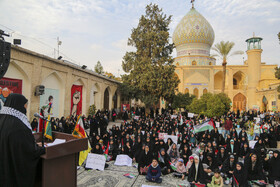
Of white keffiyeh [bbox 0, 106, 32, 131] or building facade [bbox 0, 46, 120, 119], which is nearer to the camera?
white keffiyeh [bbox 0, 106, 32, 131]

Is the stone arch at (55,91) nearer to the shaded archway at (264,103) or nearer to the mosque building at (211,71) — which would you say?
the mosque building at (211,71)

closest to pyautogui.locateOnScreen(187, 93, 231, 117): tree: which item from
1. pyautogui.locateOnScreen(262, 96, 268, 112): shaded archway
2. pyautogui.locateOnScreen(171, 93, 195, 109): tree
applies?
pyautogui.locateOnScreen(171, 93, 195, 109): tree

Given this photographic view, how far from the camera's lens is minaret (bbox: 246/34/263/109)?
2911cm

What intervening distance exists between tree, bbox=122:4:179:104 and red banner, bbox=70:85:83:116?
6.30m

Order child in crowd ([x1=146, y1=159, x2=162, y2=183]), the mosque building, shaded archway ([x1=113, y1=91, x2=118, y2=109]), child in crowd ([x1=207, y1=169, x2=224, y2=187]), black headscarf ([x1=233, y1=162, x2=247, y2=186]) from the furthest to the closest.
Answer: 1. the mosque building
2. shaded archway ([x1=113, y1=91, x2=118, y2=109])
3. child in crowd ([x1=146, y1=159, x2=162, y2=183])
4. black headscarf ([x1=233, y1=162, x2=247, y2=186])
5. child in crowd ([x1=207, y1=169, x2=224, y2=187])

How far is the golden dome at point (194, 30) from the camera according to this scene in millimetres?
34000

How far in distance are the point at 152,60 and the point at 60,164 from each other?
59.7ft

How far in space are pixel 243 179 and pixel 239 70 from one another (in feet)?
98.7

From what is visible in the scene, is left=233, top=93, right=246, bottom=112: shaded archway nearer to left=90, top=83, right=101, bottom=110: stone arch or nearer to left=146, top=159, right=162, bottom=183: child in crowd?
left=90, top=83, right=101, bottom=110: stone arch

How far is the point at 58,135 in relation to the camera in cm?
320

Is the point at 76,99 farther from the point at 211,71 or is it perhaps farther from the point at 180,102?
the point at 211,71

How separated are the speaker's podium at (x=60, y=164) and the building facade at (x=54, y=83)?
26.0 feet

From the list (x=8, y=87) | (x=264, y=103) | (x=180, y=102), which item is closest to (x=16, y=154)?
(x=8, y=87)

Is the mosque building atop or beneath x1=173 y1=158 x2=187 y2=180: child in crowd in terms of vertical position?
atop
